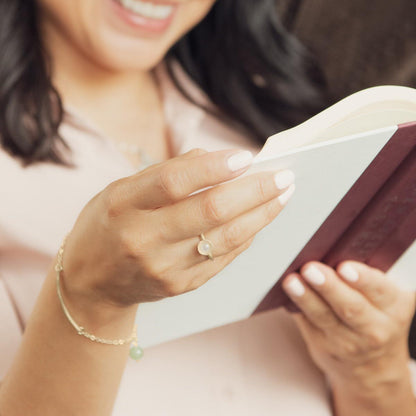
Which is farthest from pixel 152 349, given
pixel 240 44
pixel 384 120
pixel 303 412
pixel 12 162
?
pixel 240 44

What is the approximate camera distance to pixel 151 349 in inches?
33.7

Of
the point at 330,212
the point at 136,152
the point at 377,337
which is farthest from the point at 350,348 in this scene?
the point at 136,152

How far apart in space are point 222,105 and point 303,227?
63cm

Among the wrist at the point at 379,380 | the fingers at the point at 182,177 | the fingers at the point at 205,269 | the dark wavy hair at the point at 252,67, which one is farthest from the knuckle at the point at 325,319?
the dark wavy hair at the point at 252,67

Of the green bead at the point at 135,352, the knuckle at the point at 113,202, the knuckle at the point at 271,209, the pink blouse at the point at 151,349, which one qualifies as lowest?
the pink blouse at the point at 151,349

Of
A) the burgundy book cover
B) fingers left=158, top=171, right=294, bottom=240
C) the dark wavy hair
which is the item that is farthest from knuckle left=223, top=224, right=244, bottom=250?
the dark wavy hair

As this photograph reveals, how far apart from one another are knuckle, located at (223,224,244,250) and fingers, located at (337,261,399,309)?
246 millimetres

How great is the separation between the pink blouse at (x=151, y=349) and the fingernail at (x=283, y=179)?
458mm

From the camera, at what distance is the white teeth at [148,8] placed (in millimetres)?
895

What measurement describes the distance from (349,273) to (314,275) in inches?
1.8

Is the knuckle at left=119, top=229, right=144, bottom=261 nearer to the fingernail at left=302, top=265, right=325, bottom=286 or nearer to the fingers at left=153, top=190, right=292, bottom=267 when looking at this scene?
the fingers at left=153, top=190, right=292, bottom=267

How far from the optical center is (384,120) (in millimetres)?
520

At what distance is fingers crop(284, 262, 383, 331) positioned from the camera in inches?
27.3

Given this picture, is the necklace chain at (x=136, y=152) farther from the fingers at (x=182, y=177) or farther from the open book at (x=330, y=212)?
the fingers at (x=182, y=177)
